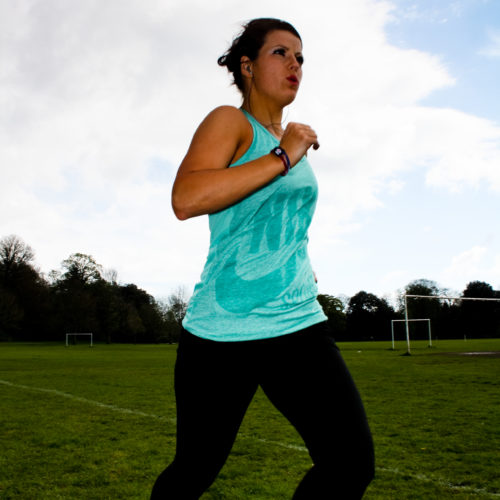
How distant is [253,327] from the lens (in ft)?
6.56

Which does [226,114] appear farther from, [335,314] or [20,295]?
[335,314]

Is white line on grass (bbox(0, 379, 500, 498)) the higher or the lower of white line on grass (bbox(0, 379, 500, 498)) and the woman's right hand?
the lower

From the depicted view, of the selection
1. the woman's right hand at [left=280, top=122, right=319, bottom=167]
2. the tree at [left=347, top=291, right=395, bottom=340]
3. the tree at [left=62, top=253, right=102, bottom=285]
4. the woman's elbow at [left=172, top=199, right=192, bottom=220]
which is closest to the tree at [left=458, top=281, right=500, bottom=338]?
the tree at [left=347, top=291, right=395, bottom=340]

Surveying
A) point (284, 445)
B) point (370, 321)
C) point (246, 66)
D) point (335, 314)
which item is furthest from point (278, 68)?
point (370, 321)

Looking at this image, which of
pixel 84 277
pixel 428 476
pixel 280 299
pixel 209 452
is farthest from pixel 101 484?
pixel 84 277

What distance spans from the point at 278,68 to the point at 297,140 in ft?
1.51

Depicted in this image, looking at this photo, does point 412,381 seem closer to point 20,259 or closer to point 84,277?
point 20,259

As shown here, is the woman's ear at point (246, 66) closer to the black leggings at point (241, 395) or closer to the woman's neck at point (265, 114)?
the woman's neck at point (265, 114)

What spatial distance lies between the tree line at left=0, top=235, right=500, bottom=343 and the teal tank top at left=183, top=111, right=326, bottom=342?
64792 mm

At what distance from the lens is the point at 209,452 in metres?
1.99

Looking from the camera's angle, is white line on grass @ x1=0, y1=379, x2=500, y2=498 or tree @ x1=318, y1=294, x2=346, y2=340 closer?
white line on grass @ x1=0, y1=379, x2=500, y2=498

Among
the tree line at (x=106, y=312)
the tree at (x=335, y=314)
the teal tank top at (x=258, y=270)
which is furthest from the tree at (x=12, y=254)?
the teal tank top at (x=258, y=270)

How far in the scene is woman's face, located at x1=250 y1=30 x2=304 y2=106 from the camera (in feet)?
7.50

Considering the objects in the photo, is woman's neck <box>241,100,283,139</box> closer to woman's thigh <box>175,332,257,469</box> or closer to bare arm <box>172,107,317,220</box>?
bare arm <box>172,107,317,220</box>
